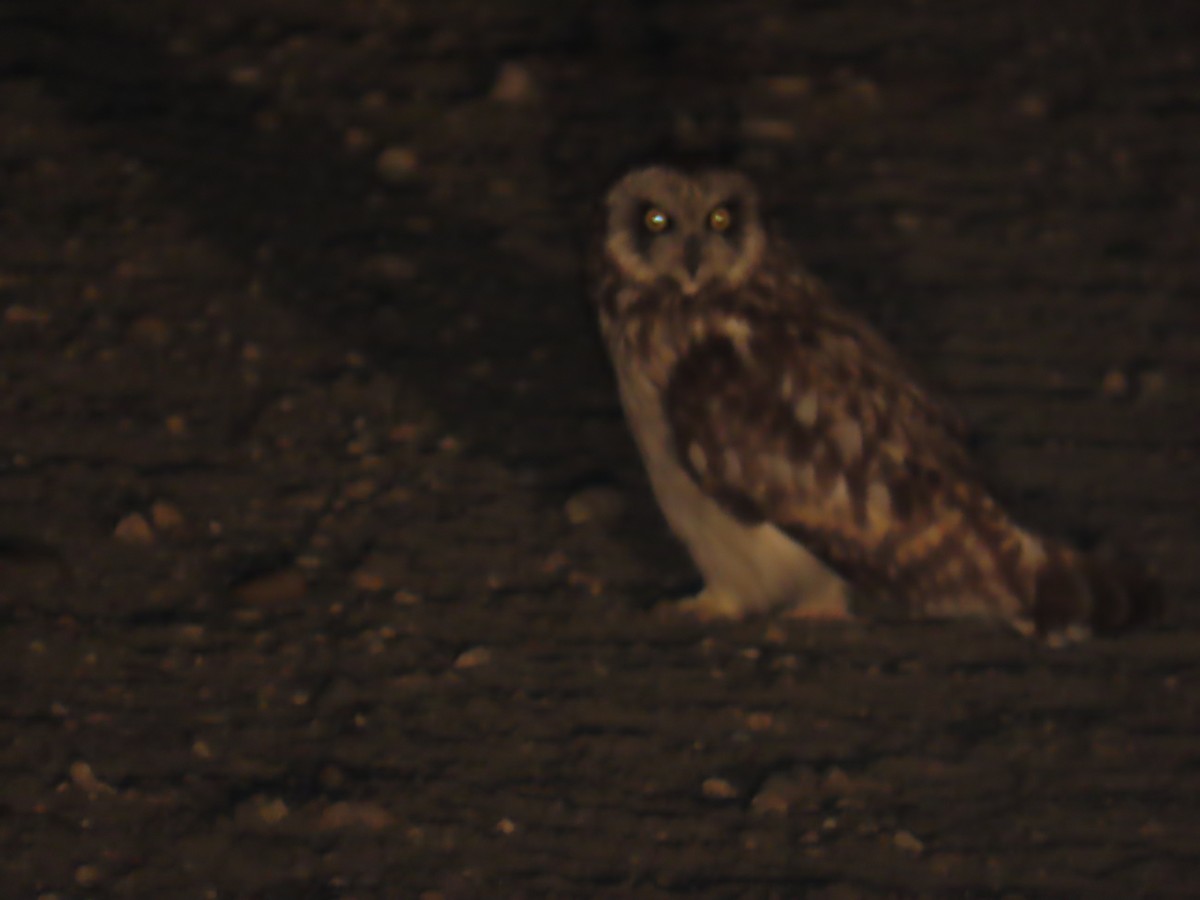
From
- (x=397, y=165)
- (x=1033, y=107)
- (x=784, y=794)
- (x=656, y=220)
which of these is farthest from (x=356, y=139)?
(x=784, y=794)

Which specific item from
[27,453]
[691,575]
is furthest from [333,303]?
[691,575]

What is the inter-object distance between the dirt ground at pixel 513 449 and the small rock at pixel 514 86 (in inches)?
0.8

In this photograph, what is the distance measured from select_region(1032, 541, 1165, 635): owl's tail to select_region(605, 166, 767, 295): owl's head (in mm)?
902

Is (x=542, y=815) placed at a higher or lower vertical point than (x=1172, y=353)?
lower

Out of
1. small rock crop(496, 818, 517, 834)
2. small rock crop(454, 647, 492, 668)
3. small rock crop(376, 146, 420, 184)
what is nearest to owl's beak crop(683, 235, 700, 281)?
small rock crop(454, 647, 492, 668)

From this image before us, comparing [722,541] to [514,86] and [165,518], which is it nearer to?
[165,518]

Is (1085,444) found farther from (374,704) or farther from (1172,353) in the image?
(374,704)

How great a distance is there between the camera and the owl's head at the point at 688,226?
10.8 ft

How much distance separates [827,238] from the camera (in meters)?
4.64

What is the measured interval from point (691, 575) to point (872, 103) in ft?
7.57

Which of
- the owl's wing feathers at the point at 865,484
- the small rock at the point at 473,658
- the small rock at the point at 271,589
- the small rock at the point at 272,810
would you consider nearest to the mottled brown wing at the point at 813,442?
the owl's wing feathers at the point at 865,484

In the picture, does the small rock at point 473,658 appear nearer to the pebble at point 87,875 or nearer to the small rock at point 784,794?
the small rock at point 784,794

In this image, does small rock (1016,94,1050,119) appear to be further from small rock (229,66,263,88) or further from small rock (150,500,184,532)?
small rock (150,500,184,532)

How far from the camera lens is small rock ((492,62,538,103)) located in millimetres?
5246
